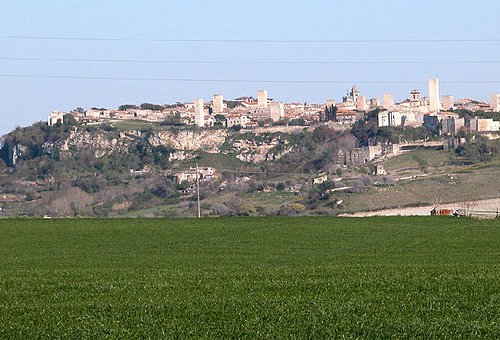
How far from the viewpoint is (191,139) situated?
178250 millimetres

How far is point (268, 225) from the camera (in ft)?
Answer: 176

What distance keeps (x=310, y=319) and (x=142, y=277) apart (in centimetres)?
817

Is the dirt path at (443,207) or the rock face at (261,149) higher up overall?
the rock face at (261,149)

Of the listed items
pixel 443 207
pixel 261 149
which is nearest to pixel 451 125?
pixel 261 149

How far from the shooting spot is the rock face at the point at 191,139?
570ft

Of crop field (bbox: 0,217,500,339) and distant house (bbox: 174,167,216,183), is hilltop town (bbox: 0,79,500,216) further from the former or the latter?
crop field (bbox: 0,217,500,339)

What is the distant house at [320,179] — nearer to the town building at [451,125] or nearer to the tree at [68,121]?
the town building at [451,125]

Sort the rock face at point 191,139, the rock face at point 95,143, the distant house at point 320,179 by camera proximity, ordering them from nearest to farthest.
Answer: the distant house at point 320,179
the rock face at point 95,143
the rock face at point 191,139

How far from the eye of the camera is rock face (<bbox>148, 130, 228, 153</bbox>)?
173725 mm

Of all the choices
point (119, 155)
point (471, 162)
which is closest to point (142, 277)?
point (471, 162)

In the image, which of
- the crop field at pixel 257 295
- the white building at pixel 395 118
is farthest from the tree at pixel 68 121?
the crop field at pixel 257 295

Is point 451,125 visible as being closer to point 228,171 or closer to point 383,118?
point 383,118

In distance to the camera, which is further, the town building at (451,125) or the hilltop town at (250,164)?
the town building at (451,125)

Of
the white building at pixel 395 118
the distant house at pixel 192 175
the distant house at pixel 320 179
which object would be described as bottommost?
the distant house at pixel 320 179
